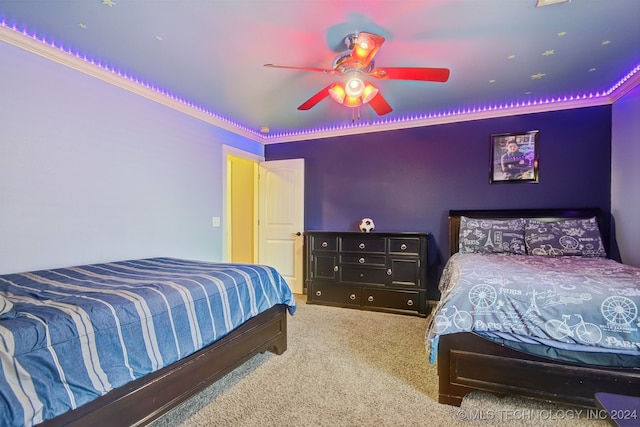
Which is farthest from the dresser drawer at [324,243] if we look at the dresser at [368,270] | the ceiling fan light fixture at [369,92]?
the ceiling fan light fixture at [369,92]

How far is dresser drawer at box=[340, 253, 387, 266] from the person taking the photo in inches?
142

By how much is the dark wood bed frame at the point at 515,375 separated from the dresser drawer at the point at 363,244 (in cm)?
183

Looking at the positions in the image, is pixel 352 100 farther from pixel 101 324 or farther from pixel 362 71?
pixel 101 324

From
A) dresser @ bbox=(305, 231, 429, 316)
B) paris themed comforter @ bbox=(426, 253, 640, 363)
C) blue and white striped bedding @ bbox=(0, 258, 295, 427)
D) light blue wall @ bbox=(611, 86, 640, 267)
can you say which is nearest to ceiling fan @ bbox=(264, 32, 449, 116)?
paris themed comforter @ bbox=(426, 253, 640, 363)

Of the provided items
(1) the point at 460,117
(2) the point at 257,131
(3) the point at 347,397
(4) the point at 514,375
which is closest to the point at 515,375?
(4) the point at 514,375

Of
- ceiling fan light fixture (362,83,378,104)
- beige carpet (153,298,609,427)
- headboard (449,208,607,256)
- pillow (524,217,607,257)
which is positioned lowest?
beige carpet (153,298,609,427)

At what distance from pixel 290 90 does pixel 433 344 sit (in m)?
2.53

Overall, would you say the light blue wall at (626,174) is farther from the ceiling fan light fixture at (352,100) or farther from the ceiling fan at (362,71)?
the ceiling fan light fixture at (352,100)

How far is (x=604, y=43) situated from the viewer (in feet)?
7.07

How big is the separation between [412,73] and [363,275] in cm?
240

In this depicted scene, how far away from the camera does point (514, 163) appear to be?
3443 millimetres

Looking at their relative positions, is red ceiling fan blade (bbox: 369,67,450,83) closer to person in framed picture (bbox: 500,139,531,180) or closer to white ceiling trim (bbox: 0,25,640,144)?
white ceiling trim (bbox: 0,25,640,144)

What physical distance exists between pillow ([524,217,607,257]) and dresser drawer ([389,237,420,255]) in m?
1.08

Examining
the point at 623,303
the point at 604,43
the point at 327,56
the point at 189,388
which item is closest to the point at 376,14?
the point at 327,56
